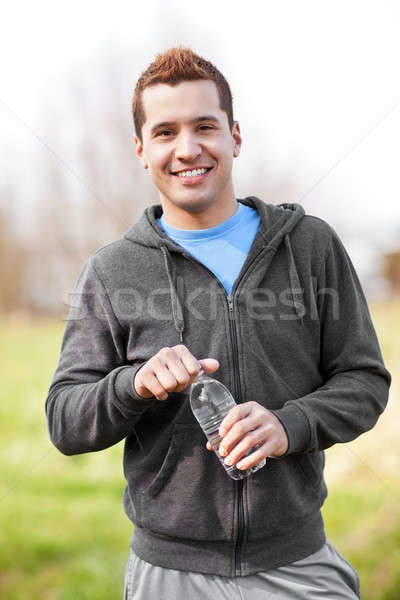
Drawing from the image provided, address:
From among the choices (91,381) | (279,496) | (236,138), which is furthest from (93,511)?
(236,138)

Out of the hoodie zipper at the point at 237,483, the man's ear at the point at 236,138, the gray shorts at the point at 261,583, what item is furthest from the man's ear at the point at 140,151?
the gray shorts at the point at 261,583

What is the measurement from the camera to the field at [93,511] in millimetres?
3949

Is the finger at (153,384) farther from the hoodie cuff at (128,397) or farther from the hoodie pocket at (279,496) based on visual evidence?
the hoodie pocket at (279,496)

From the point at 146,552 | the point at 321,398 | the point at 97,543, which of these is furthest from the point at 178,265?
the point at 97,543

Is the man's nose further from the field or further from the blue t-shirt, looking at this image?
the field

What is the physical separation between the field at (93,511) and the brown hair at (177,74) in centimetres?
215

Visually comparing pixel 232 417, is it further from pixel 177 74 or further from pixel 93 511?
pixel 93 511

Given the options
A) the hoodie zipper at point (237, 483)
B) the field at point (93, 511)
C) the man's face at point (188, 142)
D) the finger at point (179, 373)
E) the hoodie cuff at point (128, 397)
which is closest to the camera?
the finger at point (179, 373)

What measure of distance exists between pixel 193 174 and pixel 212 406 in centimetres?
68

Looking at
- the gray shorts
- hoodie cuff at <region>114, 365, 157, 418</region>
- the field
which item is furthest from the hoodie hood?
the field

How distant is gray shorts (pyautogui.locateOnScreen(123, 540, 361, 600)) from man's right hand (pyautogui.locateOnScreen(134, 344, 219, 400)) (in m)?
0.60

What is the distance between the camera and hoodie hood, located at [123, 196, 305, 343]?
1.90 metres

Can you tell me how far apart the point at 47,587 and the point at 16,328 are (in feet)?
20.6

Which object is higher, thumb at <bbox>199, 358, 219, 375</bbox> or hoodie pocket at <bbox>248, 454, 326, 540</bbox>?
thumb at <bbox>199, 358, 219, 375</bbox>
